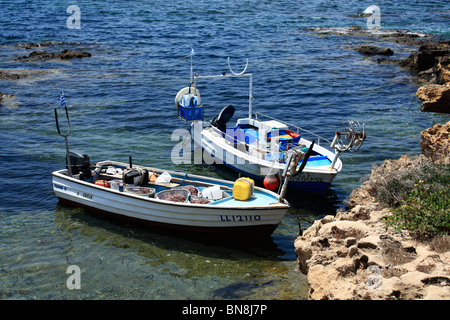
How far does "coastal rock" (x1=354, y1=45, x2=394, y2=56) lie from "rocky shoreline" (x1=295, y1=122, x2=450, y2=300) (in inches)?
1218

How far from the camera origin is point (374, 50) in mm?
41031

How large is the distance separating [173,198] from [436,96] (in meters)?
13.3

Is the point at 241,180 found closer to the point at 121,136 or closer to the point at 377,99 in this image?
the point at 121,136

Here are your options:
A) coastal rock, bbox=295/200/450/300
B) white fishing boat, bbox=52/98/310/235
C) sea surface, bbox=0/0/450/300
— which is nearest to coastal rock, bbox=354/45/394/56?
sea surface, bbox=0/0/450/300

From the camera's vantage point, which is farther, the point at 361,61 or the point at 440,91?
the point at 361,61

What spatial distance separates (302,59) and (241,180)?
27.6m

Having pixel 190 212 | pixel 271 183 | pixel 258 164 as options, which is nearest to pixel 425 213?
pixel 190 212

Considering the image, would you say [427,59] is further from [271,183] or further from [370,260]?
[370,260]

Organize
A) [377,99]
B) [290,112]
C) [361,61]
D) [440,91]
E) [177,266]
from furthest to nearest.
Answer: [361,61], [377,99], [290,112], [440,91], [177,266]

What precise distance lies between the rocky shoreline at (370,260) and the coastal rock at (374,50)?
30.9 m

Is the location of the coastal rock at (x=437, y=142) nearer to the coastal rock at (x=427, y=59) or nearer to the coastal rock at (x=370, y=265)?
the coastal rock at (x=370, y=265)

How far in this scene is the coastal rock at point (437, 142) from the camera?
14245mm

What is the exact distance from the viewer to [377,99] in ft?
97.7

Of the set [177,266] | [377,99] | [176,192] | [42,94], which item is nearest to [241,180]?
[176,192]
